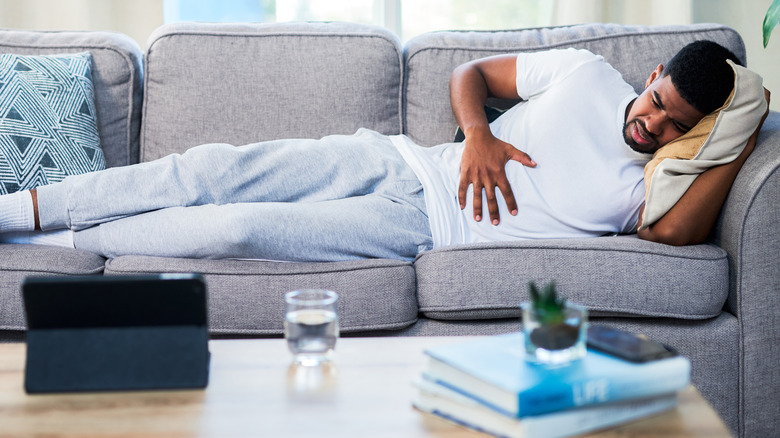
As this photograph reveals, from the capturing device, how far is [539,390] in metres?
0.68

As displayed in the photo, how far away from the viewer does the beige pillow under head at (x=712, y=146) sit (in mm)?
1563

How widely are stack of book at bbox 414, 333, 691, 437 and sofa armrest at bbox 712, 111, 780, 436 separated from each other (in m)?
0.83

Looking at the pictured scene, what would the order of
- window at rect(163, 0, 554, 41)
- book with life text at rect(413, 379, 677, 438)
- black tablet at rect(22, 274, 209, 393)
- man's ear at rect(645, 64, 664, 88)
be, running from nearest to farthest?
1. book with life text at rect(413, 379, 677, 438)
2. black tablet at rect(22, 274, 209, 393)
3. man's ear at rect(645, 64, 664, 88)
4. window at rect(163, 0, 554, 41)

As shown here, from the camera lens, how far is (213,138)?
200 centimetres

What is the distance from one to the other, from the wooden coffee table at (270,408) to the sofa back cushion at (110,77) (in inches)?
48.3

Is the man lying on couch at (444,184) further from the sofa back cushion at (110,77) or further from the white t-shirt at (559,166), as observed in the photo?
the sofa back cushion at (110,77)

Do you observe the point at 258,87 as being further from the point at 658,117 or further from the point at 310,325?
the point at 310,325

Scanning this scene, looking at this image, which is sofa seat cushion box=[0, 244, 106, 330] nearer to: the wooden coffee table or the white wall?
the wooden coffee table

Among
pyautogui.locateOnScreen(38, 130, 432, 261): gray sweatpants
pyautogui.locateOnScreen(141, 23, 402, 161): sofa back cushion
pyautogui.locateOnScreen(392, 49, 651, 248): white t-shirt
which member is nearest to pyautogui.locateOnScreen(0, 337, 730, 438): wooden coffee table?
pyautogui.locateOnScreen(38, 130, 432, 261): gray sweatpants

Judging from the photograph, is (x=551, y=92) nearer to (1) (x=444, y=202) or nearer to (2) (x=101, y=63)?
(1) (x=444, y=202)

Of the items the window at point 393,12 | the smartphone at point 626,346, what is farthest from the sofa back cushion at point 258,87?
the smartphone at point 626,346

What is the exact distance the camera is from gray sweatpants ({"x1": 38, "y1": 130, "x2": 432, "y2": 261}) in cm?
152

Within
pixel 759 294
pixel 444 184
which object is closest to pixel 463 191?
pixel 444 184

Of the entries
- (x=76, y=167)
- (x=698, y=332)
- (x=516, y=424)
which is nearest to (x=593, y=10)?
(x=698, y=332)
